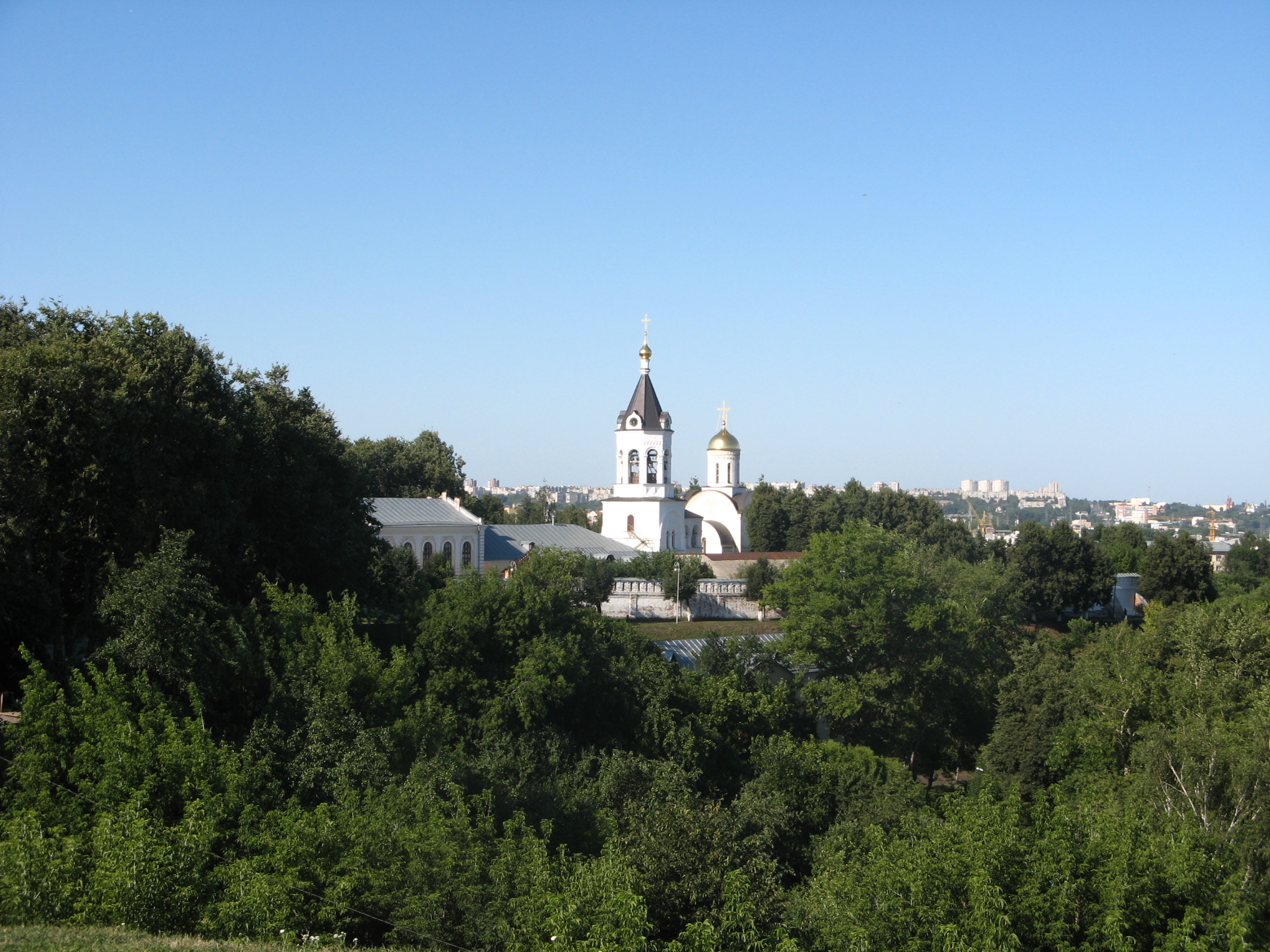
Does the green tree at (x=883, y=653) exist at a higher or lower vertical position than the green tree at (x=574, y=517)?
lower

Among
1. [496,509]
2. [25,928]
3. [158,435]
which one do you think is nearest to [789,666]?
[158,435]

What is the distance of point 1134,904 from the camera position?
13727mm

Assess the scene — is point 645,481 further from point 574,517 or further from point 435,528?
point 574,517

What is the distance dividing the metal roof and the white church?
791 inches

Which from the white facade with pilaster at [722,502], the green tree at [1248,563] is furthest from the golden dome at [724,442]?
the green tree at [1248,563]

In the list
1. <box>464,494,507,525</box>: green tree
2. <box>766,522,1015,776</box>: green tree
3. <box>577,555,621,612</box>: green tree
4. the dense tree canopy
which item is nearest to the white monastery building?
<box>577,555,621,612</box>: green tree

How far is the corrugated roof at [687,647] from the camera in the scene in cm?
3162

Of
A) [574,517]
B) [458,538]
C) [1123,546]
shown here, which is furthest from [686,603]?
[574,517]

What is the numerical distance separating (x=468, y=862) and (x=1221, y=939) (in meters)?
8.86

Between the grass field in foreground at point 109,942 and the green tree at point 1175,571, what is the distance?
179 feet

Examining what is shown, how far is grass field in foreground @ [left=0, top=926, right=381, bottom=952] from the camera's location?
11.4m

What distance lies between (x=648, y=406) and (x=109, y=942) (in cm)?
4664

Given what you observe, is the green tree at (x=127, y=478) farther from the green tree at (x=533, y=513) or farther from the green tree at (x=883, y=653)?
the green tree at (x=533, y=513)

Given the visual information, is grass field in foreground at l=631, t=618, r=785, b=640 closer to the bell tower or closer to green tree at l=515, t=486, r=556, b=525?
the bell tower
